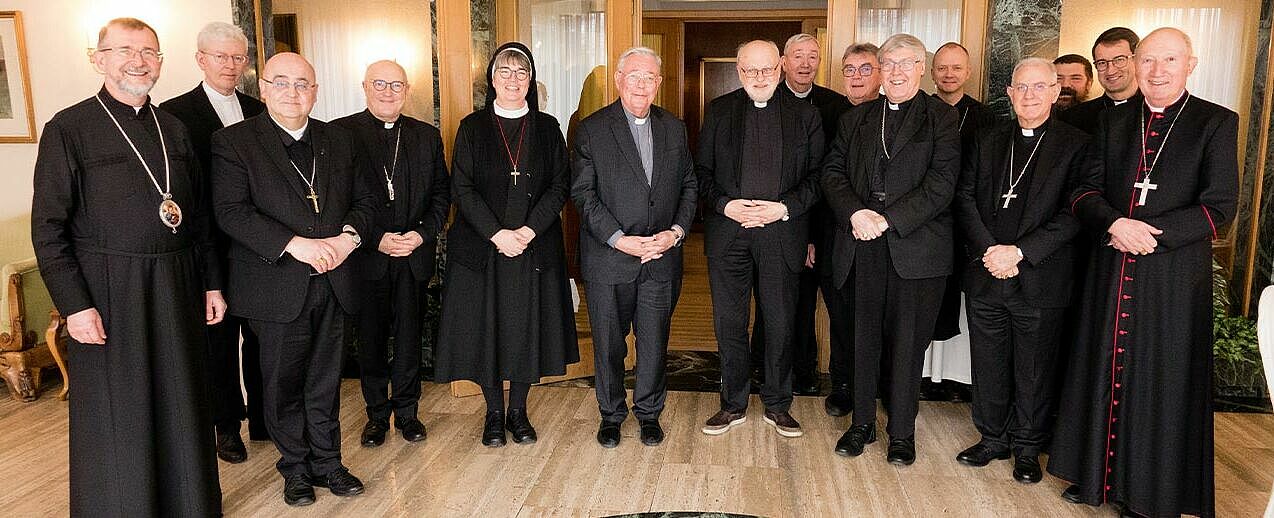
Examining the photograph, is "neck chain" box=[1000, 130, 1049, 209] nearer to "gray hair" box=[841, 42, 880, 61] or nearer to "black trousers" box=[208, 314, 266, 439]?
"gray hair" box=[841, 42, 880, 61]

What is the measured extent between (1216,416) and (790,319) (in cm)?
227

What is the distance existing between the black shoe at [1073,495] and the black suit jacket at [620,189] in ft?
5.82

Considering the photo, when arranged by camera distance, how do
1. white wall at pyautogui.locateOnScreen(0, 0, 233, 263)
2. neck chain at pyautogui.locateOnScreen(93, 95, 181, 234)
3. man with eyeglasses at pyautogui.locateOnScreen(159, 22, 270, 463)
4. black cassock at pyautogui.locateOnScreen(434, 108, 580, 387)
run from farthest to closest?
white wall at pyautogui.locateOnScreen(0, 0, 233, 263) → black cassock at pyautogui.locateOnScreen(434, 108, 580, 387) → man with eyeglasses at pyautogui.locateOnScreen(159, 22, 270, 463) → neck chain at pyautogui.locateOnScreen(93, 95, 181, 234)

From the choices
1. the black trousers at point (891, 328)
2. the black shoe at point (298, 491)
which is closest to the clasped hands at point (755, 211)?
the black trousers at point (891, 328)

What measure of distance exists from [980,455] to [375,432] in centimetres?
265

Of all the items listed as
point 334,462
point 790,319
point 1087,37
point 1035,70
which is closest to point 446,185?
point 334,462

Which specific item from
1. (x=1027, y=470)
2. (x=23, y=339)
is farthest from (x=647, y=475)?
(x=23, y=339)

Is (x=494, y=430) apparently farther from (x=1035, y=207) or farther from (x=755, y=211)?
(x=1035, y=207)

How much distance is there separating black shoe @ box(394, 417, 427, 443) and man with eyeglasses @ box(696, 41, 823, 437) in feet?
4.72

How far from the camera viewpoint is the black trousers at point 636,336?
3.82 m

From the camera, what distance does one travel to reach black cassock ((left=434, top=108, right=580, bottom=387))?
3732 millimetres

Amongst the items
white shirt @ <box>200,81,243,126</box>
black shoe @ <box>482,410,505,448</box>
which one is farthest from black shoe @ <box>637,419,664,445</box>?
white shirt @ <box>200,81,243,126</box>

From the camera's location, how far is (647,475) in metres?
3.57

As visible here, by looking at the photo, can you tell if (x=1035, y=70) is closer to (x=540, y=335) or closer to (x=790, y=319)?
(x=790, y=319)
